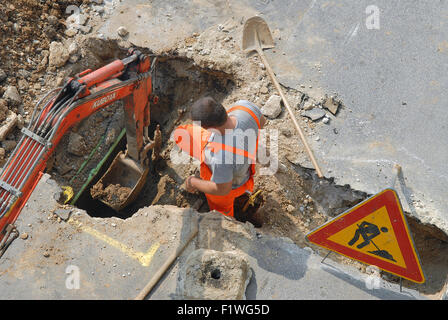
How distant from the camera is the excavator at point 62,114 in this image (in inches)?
162

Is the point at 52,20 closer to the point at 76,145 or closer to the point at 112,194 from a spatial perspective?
the point at 76,145

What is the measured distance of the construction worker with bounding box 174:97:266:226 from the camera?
3.97 meters

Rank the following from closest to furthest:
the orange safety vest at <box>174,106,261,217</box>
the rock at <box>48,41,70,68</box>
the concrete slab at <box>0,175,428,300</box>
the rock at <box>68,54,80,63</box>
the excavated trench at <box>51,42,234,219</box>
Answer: the orange safety vest at <box>174,106,261,217</box> < the concrete slab at <box>0,175,428,300</box> < the excavated trench at <box>51,42,234,219</box> < the rock at <box>48,41,70,68</box> < the rock at <box>68,54,80,63</box>

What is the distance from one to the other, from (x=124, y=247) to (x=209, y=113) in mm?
1923

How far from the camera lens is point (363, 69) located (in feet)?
20.5

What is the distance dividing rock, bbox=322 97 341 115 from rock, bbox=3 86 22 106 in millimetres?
4509

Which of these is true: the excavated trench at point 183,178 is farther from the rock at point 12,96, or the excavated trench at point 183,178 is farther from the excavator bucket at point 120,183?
the rock at point 12,96

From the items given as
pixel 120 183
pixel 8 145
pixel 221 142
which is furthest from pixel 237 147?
pixel 8 145

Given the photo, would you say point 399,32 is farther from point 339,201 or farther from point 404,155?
point 339,201

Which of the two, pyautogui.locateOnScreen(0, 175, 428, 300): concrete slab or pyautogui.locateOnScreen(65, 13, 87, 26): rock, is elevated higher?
pyautogui.locateOnScreen(65, 13, 87, 26): rock

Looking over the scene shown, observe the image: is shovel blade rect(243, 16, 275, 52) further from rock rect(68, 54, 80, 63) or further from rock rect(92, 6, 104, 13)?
rock rect(68, 54, 80, 63)

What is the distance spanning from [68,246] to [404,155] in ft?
14.8

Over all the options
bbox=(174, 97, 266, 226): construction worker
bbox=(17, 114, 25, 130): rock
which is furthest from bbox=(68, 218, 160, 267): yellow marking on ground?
bbox=(17, 114, 25, 130): rock

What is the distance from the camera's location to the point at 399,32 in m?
6.50
